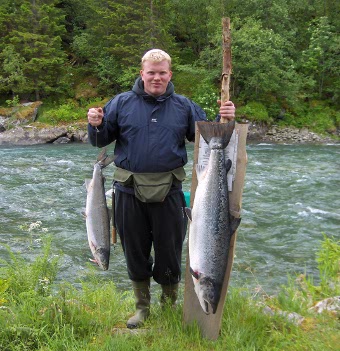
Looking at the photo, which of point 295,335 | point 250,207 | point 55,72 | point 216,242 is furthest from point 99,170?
point 55,72

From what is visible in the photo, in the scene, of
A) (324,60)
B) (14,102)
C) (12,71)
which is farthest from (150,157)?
(324,60)

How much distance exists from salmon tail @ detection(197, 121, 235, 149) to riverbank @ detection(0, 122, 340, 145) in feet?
63.3

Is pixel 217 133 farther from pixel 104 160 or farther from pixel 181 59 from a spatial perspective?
pixel 181 59

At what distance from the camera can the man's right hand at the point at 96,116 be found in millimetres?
3133

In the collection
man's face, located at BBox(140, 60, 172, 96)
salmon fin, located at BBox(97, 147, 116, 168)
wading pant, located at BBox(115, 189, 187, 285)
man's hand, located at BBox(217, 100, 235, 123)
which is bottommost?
wading pant, located at BBox(115, 189, 187, 285)

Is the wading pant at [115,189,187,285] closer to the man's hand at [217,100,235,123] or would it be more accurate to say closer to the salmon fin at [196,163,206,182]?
the salmon fin at [196,163,206,182]

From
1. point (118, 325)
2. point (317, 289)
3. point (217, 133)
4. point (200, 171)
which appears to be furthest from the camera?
point (317, 289)

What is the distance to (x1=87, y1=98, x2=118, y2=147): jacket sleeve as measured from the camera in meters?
3.23

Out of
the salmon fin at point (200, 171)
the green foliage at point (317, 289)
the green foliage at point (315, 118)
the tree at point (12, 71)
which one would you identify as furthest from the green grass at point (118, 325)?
the tree at point (12, 71)

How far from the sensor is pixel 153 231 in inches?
129

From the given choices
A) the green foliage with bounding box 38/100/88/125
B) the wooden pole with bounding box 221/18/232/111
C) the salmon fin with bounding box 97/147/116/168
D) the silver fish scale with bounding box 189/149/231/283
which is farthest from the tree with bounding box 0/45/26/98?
the silver fish scale with bounding box 189/149/231/283

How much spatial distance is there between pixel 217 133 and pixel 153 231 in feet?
2.73

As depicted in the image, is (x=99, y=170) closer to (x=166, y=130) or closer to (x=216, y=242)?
(x=166, y=130)

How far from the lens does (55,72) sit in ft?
92.2
